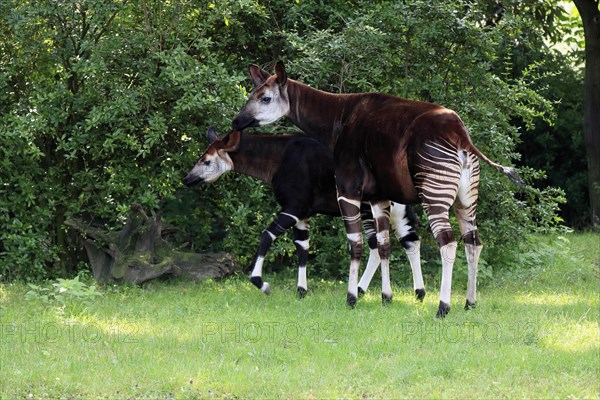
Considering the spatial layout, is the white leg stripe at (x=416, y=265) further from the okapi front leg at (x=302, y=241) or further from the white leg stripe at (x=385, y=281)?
the okapi front leg at (x=302, y=241)

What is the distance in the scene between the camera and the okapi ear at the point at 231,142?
918cm

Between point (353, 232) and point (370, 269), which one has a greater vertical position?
point (353, 232)

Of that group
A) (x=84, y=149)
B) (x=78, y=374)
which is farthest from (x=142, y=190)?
(x=78, y=374)

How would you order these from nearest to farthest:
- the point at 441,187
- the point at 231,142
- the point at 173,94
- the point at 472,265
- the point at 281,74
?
the point at 441,187
the point at 472,265
the point at 281,74
the point at 231,142
the point at 173,94

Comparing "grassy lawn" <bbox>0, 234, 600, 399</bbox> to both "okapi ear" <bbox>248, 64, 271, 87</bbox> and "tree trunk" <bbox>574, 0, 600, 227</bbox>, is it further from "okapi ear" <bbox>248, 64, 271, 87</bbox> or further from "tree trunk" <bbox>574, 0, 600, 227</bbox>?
"tree trunk" <bbox>574, 0, 600, 227</bbox>

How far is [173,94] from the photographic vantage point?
33.8 ft

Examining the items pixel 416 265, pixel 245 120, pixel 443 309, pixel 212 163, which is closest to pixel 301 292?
pixel 416 265

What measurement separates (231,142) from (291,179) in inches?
27.1

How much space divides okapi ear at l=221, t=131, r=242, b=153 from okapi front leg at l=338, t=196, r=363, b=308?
1.35m

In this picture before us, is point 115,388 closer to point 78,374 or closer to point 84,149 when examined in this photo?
point 78,374

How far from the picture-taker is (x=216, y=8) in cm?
990

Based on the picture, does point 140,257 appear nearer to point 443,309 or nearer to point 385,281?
point 385,281

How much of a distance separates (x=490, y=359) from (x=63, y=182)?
20.5ft

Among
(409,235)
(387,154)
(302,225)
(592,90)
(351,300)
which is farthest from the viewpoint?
(592,90)
